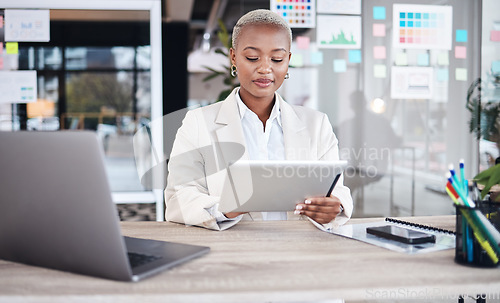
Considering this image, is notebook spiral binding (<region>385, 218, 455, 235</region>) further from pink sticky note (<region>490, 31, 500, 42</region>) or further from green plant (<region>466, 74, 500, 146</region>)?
pink sticky note (<region>490, 31, 500, 42</region>)

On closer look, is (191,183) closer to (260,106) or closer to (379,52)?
(260,106)

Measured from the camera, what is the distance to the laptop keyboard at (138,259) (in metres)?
1.02

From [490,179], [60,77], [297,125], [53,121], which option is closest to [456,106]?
[297,125]

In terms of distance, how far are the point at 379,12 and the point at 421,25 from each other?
37cm

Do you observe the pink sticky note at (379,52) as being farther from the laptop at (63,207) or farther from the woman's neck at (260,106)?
the laptop at (63,207)

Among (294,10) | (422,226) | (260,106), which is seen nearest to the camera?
(422,226)

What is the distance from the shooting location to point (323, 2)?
4008 mm

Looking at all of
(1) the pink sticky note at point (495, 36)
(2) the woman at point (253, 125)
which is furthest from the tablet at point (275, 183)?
(1) the pink sticky note at point (495, 36)

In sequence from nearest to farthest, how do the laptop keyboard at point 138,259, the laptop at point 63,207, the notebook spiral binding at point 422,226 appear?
the laptop at point 63,207 < the laptop keyboard at point 138,259 < the notebook spiral binding at point 422,226

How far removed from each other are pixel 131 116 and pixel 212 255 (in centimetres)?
1132

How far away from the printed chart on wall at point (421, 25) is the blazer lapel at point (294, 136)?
2.48 meters

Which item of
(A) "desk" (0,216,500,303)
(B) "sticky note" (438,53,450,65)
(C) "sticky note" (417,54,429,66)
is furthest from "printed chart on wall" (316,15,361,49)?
(A) "desk" (0,216,500,303)

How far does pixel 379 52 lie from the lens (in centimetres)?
407

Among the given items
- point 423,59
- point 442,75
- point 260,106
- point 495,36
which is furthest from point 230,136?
point 495,36
